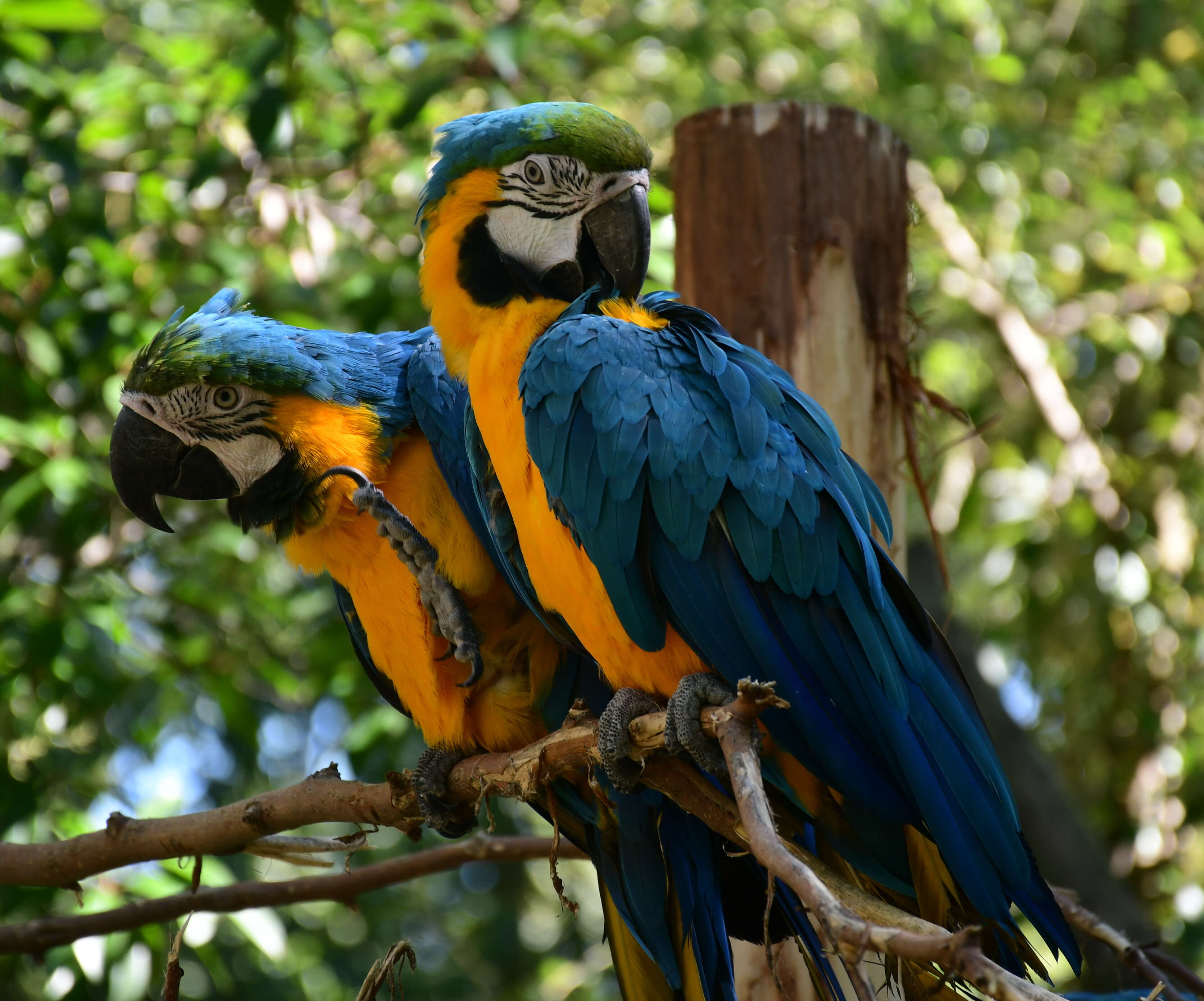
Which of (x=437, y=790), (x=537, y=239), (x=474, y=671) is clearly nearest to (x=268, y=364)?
(x=537, y=239)

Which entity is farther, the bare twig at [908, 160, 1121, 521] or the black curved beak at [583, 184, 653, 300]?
the bare twig at [908, 160, 1121, 521]

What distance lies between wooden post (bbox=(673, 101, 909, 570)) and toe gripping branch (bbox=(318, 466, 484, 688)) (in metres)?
0.79

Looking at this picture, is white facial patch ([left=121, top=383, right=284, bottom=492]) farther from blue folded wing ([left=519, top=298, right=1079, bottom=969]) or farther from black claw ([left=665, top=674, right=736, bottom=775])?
black claw ([left=665, top=674, right=736, bottom=775])

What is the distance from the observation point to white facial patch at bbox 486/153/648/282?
197cm

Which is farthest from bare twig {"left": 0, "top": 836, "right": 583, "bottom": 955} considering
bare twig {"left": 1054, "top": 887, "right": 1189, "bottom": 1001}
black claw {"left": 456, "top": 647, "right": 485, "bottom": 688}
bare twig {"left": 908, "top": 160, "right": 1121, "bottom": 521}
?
bare twig {"left": 908, "top": 160, "right": 1121, "bottom": 521}

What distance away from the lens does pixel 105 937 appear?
2805 millimetres

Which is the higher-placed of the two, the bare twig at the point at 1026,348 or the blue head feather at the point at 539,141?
the blue head feather at the point at 539,141

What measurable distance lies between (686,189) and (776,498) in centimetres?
102

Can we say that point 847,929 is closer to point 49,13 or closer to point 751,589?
point 751,589

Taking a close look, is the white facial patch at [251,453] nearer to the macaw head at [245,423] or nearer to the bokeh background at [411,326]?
the macaw head at [245,423]

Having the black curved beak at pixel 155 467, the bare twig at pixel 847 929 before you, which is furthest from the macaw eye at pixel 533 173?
the bare twig at pixel 847 929

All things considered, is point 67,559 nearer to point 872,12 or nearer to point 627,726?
point 627,726

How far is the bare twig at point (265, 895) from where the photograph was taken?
7.73 ft

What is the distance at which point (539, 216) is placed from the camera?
198 centimetres
